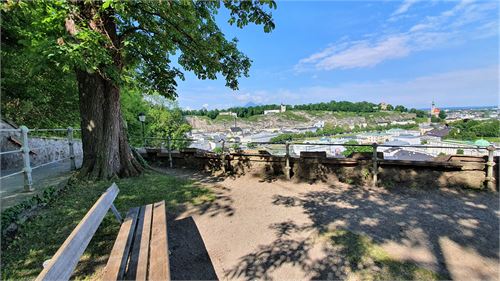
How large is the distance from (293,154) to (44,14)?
6070 millimetres

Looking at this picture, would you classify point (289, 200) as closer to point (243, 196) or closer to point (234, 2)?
point (243, 196)

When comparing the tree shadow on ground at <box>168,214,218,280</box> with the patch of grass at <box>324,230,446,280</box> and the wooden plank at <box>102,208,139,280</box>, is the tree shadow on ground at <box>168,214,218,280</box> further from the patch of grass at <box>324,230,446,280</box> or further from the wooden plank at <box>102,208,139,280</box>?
the patch of grass at <box>324,230,446,280</box>

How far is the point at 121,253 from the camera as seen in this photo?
223cm

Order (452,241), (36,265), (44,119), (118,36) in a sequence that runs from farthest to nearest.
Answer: (44,119) < (118,36) < (452,241) < (36,265)

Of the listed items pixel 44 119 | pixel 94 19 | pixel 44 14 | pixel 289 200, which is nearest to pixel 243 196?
pixel 289 200

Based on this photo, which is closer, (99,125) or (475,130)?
(99,125)

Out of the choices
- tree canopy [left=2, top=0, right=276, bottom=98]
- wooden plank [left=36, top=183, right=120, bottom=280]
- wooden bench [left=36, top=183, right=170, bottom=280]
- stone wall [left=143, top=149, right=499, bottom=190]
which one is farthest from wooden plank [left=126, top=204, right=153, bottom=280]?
stone wall [left=143, top=149, right=499, bottom=190]

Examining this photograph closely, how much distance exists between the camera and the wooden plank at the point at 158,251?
191cm

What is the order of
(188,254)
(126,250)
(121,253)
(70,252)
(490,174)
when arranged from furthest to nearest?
(490,174) → (188,254) → (126,250) → (121,253) → (70,252)

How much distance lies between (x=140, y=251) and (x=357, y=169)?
522 centimetres

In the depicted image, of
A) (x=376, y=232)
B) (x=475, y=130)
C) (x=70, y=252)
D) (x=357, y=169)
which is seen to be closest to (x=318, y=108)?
(x=475, y=130)

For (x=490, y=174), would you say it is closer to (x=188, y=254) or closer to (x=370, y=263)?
(x=370, y=263)

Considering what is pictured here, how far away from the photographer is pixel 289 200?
5082 millimetres

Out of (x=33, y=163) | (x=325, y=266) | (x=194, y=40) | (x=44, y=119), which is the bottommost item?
(x=325, y=266)
